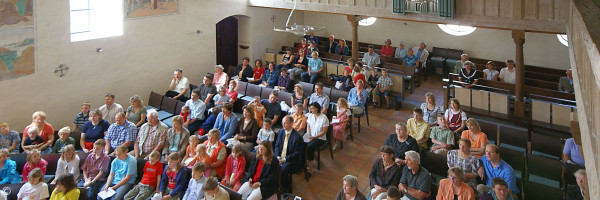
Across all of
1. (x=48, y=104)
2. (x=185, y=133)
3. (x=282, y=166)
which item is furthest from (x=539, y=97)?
(x=48, y=104)

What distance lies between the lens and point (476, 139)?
802 centimetres

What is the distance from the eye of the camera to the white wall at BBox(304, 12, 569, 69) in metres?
15.0

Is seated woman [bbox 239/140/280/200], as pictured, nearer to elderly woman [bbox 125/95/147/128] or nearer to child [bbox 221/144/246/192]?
child [bbox 221/144/246/192]

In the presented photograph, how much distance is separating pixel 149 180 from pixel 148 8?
20.4 feet

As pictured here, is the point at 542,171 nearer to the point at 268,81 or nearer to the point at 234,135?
the point at 234,135

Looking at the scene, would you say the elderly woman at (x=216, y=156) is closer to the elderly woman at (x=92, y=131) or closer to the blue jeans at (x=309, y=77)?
the elderly woman at (x=92, y=131)

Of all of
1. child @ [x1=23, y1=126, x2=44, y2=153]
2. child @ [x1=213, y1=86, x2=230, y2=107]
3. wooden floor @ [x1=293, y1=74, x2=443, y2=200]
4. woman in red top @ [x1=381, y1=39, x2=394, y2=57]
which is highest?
woman in red top @ [x1=381, y1=39, x2=394, y2=57]

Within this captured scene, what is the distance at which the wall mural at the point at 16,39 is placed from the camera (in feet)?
32.2

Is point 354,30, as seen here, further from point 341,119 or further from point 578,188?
point 578,188

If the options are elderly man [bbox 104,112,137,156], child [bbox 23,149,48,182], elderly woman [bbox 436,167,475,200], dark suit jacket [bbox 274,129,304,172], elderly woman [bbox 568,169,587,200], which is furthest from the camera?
elderly man [bbox 104,112,137,156]

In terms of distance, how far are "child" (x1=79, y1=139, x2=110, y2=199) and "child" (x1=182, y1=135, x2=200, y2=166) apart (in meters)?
1.25

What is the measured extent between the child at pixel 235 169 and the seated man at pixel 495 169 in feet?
11.8

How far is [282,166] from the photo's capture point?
26.9ft

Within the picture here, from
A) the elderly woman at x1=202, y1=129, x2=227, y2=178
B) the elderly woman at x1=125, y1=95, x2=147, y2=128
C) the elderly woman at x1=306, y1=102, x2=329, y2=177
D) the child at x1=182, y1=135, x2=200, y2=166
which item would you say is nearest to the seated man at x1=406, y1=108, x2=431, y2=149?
the elderly woman at x1=306, y1=102, x2=329, y2=177
